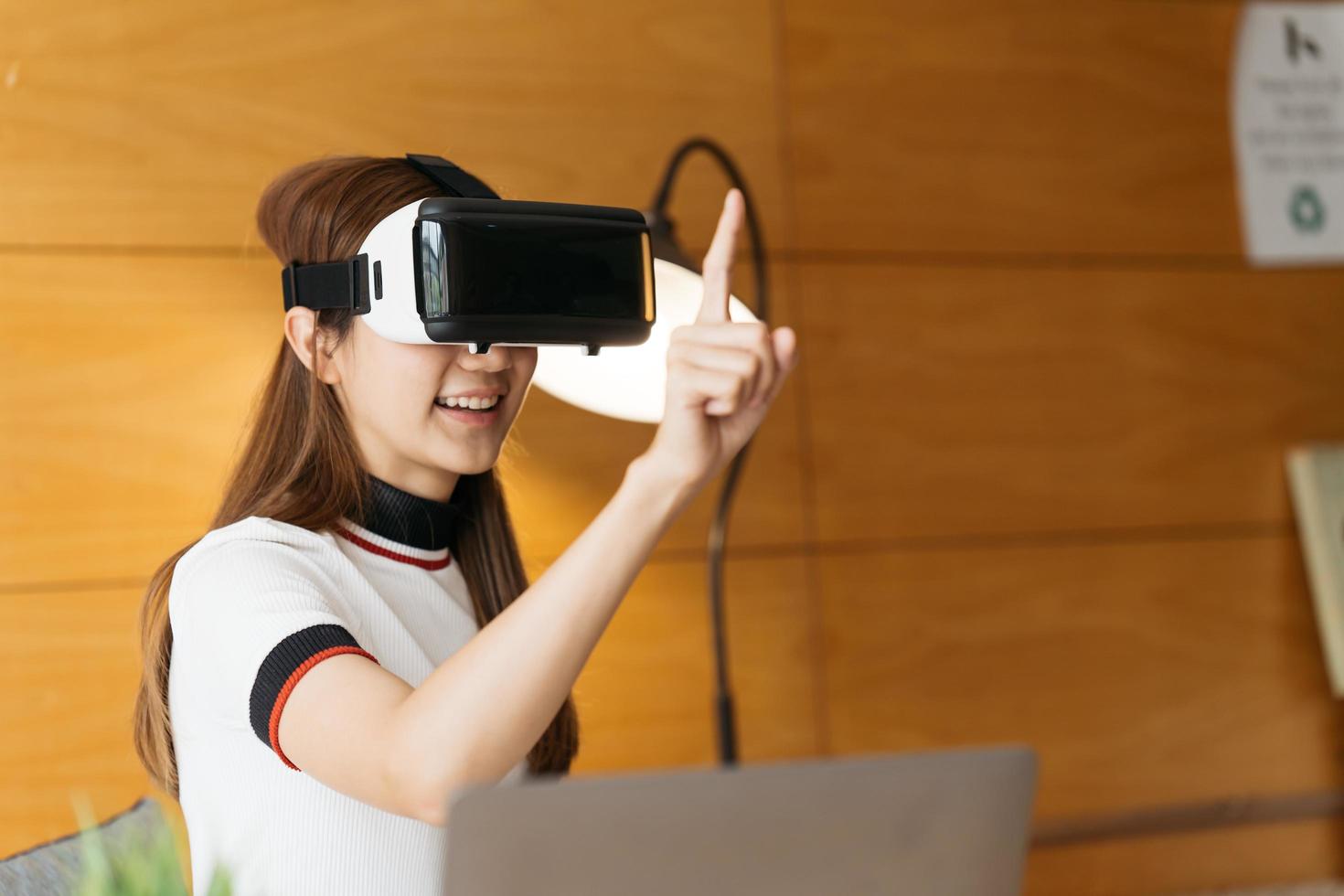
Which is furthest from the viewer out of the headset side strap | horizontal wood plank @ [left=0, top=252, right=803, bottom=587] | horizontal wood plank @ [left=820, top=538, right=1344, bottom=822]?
horizontal wood plank @ [left=820, top=538, right=1344, bottom=822]

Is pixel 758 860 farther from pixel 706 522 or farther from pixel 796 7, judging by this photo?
pixel 796 7

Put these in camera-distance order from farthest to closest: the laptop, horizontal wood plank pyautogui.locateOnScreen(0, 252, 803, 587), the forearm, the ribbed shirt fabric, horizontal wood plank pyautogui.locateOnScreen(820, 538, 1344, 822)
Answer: horizontal wood plank pyautogui.locateOnScreen(820, 538, 1344, 822) → horizontal wood plank pyautogui.locateOnScreen(0, 252, 803, 587) → the ribbed shirt fabric → the forearm → the laptop

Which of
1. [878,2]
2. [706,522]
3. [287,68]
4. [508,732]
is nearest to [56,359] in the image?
[287,68]

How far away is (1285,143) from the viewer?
Answer: 98.3 inches

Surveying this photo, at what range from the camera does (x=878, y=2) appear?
224 centimetres

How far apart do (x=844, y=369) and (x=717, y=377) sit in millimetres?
1447

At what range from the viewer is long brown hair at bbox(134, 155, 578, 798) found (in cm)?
106

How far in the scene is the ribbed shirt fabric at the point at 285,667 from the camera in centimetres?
88

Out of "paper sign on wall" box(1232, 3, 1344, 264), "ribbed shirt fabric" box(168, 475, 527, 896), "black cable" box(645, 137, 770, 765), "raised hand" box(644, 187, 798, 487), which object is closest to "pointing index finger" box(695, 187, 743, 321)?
"raised hand" box(644, 187, 798, 487)

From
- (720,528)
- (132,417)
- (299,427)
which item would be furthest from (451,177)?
(720,528)

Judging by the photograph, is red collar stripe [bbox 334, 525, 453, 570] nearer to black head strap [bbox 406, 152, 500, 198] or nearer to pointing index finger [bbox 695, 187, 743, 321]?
black head strap [bbox 406, 152, 500, 198]

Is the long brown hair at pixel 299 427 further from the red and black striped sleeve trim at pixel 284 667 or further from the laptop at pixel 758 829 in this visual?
the laptop at pixel 758 829

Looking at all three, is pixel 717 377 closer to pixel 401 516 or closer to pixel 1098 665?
pixel 401 516

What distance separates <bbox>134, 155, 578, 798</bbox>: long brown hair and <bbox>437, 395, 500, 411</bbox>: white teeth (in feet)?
0.30
